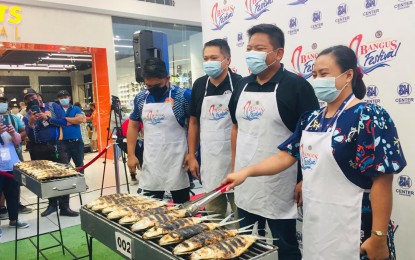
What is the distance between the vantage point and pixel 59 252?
11.7 ft

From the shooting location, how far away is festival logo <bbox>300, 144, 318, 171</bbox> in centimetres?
163

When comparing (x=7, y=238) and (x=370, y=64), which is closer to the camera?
(x=370, y=64)

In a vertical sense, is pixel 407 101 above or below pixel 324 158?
above

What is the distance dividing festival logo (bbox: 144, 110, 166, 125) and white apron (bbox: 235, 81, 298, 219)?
799mm

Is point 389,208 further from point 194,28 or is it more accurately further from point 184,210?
point 194,28

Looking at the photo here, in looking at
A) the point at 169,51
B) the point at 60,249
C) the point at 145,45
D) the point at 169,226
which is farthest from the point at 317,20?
the point at 169,51

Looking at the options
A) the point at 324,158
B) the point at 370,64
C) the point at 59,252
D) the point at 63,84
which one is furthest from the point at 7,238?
the point at 63,84

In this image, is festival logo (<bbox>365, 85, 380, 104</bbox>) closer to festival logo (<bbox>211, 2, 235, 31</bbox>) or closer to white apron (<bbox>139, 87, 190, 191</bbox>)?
white apron (<bbox>139, 87, 190, 191</bbox>)

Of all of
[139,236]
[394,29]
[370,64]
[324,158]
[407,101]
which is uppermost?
[394,29]

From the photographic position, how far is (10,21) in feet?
23.8

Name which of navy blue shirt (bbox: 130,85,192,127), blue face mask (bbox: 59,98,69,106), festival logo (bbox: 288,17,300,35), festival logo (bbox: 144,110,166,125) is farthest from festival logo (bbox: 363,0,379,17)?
blue face mask (bbox: 59,98,69,106)

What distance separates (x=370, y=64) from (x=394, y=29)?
0.27 meters

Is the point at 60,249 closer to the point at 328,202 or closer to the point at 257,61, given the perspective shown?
the point at 257,61

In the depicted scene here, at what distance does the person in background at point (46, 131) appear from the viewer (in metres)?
4.46
